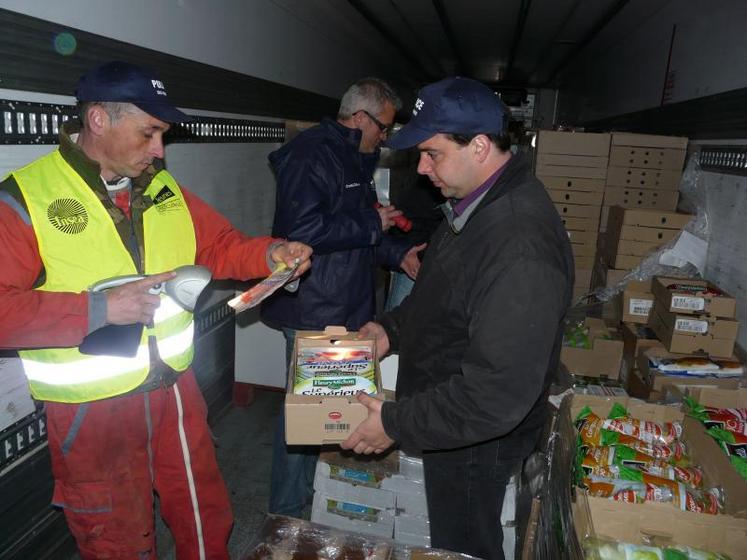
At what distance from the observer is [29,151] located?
6.38 feet

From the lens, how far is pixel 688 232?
365cm

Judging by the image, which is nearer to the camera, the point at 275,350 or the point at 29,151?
the point at 29,151

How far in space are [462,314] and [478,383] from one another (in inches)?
8.2

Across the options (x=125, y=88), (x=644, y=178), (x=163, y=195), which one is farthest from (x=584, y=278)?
(x=125, y=88)

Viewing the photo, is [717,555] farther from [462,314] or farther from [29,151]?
[29,151]

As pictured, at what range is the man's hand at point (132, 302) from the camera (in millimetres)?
1586

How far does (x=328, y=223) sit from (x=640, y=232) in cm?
241

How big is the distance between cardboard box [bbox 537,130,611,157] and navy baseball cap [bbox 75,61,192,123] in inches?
134

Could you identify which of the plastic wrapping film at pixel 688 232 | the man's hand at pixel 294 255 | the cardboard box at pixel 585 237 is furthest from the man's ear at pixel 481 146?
the cardboard box at pixel 585 237

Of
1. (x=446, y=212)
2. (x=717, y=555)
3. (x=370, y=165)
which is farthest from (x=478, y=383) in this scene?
(x=370, y=165)

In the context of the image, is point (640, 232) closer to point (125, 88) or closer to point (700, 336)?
point (700, 336)

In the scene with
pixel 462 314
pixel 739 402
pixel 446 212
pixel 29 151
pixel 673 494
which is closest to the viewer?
pixel 462 314

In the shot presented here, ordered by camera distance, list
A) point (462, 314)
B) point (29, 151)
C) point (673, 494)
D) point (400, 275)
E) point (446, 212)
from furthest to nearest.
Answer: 1. point (400, 275)
2. point (673, 494)
3. point (29, 151)
4. point (446, 212)
5. point (462, 314)

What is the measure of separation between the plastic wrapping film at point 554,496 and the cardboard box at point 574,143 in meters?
2.50
